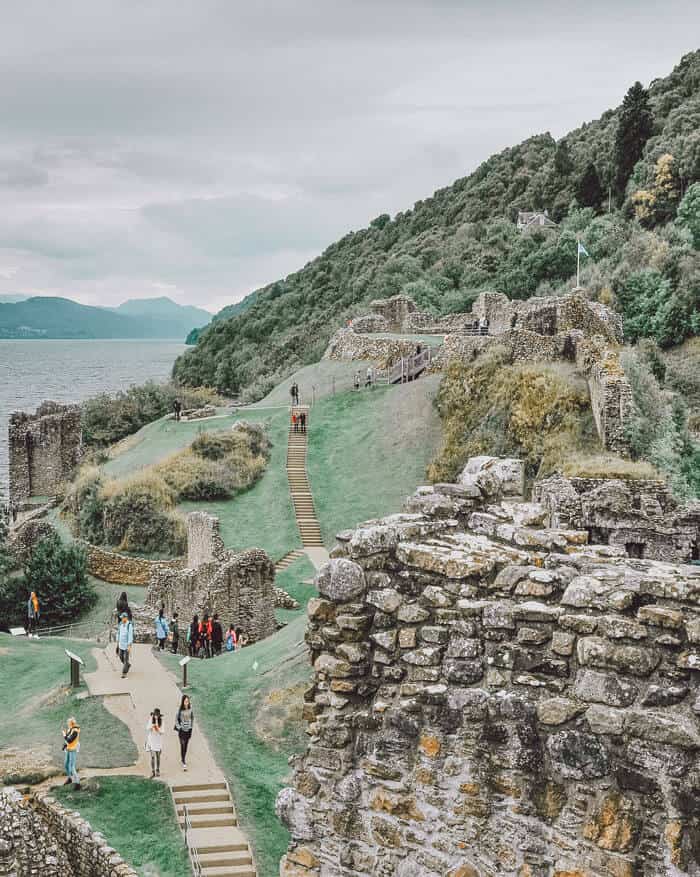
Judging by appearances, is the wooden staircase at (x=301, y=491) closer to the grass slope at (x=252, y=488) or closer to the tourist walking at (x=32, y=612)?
the grass slope at (x=252, y=488)

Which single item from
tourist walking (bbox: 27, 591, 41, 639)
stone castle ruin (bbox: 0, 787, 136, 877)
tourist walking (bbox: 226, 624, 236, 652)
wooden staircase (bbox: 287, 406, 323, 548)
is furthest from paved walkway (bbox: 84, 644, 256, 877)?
wooden staircase (bbox: 287, 406, 323, 548)

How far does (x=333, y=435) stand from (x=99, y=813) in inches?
997

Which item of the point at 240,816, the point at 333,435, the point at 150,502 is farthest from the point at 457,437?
the point at 240,816

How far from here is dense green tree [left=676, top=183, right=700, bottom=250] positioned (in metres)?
46.8

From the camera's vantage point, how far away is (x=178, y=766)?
44.8ft

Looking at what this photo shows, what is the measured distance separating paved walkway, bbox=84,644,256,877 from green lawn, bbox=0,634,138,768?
0.27 meters

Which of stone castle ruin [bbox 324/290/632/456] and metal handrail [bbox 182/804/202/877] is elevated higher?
stone castle ruin [bbox 324/290/632/456]

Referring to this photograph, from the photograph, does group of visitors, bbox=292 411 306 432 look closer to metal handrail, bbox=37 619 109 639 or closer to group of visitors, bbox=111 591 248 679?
metal handrail, bbox=37 619 109 639

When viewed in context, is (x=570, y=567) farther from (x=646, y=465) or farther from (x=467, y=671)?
(x=646, y=465)

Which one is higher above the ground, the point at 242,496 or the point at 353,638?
the point at 353,638

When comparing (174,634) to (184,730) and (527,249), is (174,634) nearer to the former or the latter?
(184,730)

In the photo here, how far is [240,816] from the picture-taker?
12375mm

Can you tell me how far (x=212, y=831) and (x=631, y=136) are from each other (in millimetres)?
65534

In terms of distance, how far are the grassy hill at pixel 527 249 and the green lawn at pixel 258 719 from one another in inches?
1022
